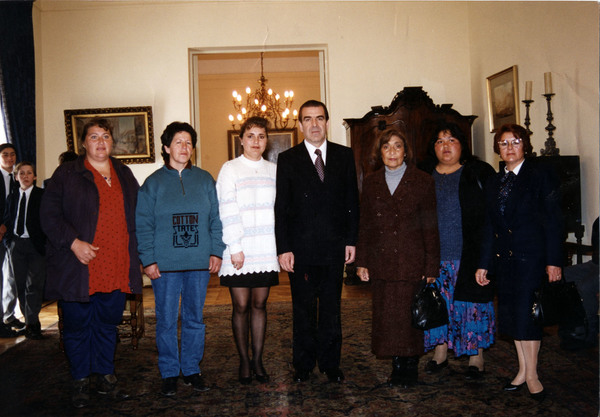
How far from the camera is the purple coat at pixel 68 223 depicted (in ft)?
8.47

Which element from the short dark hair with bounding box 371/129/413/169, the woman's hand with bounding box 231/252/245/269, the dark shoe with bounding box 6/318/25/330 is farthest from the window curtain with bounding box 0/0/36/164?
the short dark hair with bounding box 371/129/413/169

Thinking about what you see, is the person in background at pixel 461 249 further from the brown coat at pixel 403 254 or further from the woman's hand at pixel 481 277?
the brown coat at pixel 403 254

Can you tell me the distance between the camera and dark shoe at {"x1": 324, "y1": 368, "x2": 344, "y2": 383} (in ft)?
9.28

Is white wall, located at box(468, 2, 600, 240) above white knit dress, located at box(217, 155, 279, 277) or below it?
above

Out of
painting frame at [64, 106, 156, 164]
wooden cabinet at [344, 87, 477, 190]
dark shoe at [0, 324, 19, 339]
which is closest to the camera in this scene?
dark shoe at [0, 324, 19, 339]

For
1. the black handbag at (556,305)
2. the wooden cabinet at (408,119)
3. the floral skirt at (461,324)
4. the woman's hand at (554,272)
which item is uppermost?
the wooden cabinet at (408,119)

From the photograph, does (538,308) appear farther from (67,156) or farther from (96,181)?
(67,156)

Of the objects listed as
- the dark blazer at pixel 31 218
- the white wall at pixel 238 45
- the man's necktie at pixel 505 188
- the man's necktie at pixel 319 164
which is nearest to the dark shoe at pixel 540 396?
the man's necktie at pixel 505 188

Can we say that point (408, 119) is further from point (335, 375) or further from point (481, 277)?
point (335, 375)

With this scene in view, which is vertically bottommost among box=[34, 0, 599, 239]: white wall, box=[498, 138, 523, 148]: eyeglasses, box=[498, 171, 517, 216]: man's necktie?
box=[498, 171, 517, 216]: man's necktie

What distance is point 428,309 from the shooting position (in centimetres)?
262

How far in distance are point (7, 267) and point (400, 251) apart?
335cm

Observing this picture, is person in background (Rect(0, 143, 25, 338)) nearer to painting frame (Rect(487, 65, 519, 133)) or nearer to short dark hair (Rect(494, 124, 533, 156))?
short dark hair (Rect(494, 124, 533, 156))

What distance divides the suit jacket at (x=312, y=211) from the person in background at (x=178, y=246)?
38 centimetres
